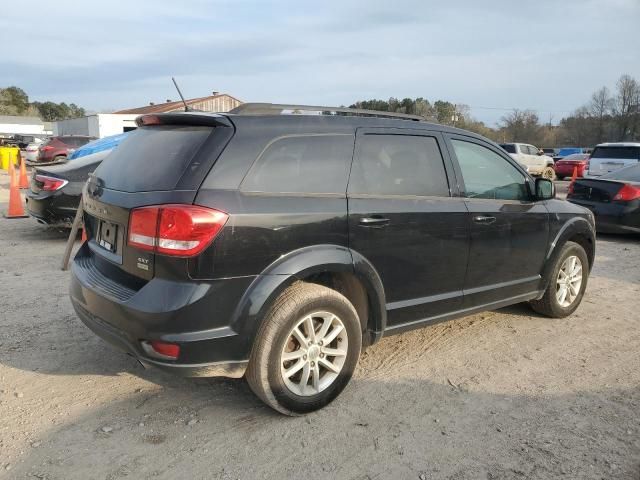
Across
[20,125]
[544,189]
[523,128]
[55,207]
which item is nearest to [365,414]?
[544,189]

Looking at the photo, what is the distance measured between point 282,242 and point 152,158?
935 millimetres

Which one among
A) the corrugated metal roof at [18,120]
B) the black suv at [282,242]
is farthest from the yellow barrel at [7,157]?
the corrugated metal roof at [18,120]

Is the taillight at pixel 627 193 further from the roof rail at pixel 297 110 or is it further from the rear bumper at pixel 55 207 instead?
the rear bumper at pixel 55 207

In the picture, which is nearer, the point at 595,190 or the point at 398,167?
the point at 398,167

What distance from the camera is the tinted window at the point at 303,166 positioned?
9.55 feet

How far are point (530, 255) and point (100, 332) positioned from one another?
3336mm

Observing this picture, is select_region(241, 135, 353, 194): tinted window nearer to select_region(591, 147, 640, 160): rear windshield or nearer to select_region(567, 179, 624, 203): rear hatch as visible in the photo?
select_region(567, 179, 624, 203): rear hatch

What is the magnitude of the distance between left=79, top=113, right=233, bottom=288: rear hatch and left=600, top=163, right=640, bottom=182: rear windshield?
27.8 feet

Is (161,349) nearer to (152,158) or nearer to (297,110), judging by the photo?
(152,158)

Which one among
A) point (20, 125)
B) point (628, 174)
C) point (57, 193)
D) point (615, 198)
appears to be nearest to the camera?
point (57, 193)

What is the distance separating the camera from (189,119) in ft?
9.91

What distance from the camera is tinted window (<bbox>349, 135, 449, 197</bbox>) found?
334 cm

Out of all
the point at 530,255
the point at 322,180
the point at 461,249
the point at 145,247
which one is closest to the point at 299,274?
the point at 322,180

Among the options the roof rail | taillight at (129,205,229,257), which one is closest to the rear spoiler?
the roof rail
